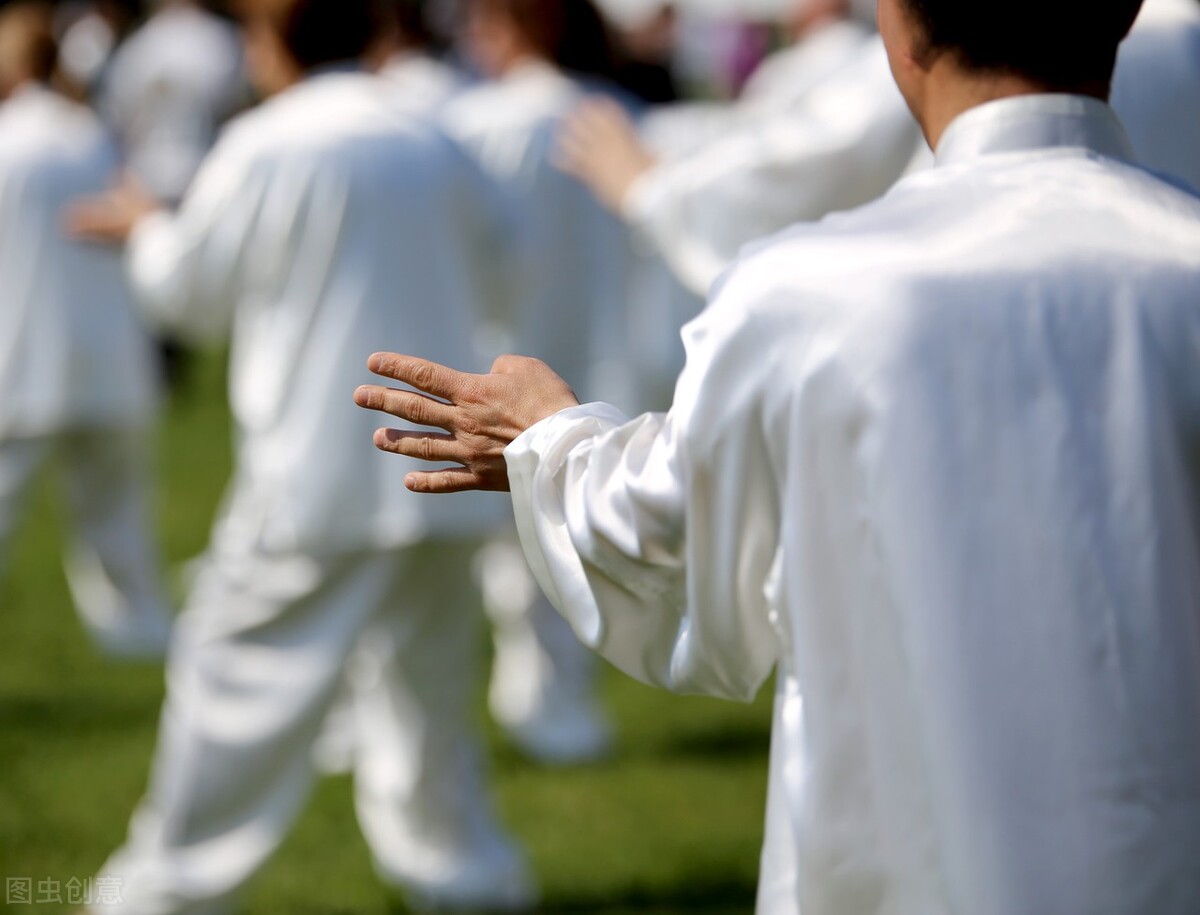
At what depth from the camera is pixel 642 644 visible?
1.72 metres

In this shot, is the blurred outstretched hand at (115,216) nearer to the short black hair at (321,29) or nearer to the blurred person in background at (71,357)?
the short black hair at (321,29)

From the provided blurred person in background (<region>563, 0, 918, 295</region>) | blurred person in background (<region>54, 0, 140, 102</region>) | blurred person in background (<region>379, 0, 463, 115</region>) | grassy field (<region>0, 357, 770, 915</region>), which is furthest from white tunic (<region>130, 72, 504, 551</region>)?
blurred person in background (<region>54, 0, 140, 102</region>)

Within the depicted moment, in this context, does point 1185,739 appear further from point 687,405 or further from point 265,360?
point 265,360

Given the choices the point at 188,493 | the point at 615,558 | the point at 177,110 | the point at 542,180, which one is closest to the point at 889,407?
the point at 615,558

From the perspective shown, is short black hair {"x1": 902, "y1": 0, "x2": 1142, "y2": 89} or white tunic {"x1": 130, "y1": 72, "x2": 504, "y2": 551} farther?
white tunic {"x1": 130, "y1": 72, "x2": 504, "y2": 551}

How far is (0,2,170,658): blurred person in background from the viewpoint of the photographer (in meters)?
5.87

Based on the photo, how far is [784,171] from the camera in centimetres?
329

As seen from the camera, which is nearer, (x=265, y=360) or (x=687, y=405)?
(x=687, y=405)

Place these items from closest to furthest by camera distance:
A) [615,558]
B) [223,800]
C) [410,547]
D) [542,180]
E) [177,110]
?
[615,558], [223,800], [410,547], [542,180], [177,110]

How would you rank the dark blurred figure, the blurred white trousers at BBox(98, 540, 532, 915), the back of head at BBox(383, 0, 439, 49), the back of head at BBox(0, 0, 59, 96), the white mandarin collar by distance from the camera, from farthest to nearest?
the dark blurred figure < the back of head at BBox(383, 0, 439, 49) < the back of head at BBox(0, 0, 59, 96) < the blurred white trousers at BBox(98, 540, 532, 915) < the white mandarin collar

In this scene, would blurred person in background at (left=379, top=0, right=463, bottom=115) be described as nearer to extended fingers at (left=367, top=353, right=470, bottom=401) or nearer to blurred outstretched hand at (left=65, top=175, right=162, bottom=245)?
blurred outstretched hand at (left=65, top=175, right=162, bottom=245)

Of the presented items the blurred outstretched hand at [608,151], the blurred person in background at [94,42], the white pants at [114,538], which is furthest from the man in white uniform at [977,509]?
the blurred person in background at [94,42]

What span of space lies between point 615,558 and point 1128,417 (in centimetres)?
49

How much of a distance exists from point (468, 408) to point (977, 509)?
1.82 ft
